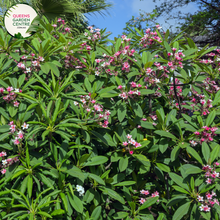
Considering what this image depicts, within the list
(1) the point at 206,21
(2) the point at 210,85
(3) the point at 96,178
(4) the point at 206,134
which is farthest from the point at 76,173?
(1) the point at 206,21

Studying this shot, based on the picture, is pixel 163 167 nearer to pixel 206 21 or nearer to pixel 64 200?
pixel 64 200

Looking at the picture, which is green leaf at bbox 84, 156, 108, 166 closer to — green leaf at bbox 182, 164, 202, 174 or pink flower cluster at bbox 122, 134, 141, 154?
pink flower cluster at bbox 122, 134, 141, 154

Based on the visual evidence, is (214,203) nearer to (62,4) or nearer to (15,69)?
(15,69)

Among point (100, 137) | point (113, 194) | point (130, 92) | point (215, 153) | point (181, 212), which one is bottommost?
point (181, 212)

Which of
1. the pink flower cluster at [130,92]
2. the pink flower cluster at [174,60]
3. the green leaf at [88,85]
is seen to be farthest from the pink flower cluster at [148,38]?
the green leaf at [88,85]

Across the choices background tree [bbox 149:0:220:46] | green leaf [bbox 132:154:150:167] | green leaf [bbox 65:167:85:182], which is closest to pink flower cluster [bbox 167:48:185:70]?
green leaf [bbox 132:154:150:167]

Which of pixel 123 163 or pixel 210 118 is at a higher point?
pixel 210 118

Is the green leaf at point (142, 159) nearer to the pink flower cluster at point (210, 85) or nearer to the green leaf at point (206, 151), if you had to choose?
the green leaf at point (206, 151)

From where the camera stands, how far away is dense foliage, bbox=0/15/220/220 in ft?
5.58

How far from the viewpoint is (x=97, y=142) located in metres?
2.10

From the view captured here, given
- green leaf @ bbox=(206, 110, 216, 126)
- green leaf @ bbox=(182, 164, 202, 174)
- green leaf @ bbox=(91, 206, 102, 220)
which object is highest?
green leaf @ bbox=(206, 110, 216, 126)

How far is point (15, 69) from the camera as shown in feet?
7.16

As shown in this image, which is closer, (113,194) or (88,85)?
(113,194)

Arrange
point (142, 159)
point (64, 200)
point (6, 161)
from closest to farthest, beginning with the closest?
point (64, 200) → point (6, 161) → point (142, 159)
